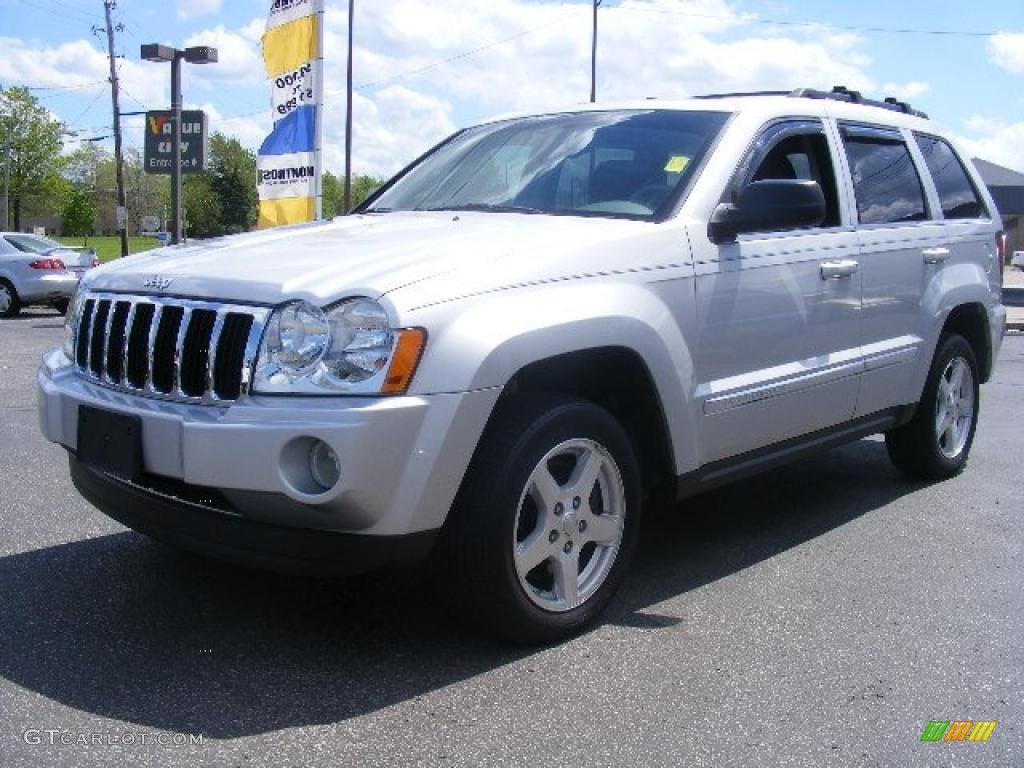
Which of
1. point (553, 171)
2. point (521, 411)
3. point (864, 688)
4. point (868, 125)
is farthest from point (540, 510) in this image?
point (868, 125)

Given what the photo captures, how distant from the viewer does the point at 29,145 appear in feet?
296

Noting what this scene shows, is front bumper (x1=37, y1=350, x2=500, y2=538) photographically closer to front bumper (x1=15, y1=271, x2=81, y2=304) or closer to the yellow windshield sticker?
the yellow windshield sticker

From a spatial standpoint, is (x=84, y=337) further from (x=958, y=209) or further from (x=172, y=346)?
(x=958, y=209)

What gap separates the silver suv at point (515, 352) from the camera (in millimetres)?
3213

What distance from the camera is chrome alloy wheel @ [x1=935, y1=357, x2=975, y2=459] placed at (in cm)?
603

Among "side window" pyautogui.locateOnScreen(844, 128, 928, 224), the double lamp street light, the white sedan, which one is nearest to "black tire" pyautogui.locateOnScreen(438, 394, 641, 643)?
Result: "side window" pyautogui.locateOnScreen(844, 128, 928, 224)

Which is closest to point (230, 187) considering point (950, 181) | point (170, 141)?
point (170, 141)

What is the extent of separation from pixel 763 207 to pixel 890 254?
4.25ft

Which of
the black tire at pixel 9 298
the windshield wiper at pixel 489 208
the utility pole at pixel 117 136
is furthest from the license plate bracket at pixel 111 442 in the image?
the utility pole at pixel 117 136

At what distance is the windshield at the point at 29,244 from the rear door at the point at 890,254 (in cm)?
1650

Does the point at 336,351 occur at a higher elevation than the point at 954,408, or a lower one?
higher

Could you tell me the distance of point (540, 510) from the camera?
12.0 feet

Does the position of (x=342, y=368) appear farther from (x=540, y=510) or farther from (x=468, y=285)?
(x=540, y=510)

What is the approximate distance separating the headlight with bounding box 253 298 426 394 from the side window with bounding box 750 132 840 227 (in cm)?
208
